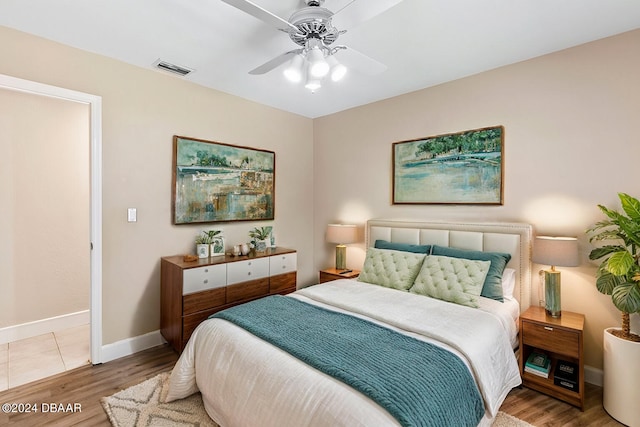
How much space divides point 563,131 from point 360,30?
1.88 meters

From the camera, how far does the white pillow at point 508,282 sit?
2.66 metres

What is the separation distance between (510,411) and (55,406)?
10.3 feet

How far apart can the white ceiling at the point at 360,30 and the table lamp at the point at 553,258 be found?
1.57m

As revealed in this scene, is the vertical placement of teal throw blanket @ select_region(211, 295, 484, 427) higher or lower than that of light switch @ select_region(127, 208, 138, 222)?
lower

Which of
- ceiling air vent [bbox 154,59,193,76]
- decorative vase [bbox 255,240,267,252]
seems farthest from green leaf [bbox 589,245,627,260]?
ceiling air vent [bbox 154,59,193,76]

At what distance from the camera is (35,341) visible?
318 centimetres

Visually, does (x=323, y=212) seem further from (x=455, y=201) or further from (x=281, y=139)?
(x=455, y=201)

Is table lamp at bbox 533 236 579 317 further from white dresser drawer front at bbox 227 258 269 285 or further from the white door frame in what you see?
the white door frame

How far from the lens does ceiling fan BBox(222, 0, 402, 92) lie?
161 centimetres

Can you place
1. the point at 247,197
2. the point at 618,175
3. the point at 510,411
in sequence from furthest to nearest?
the point at 247,197 → the point at 618,175 → the point at 510,411

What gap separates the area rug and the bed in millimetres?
76

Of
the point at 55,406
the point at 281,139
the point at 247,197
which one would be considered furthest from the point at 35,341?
the point at 281,139

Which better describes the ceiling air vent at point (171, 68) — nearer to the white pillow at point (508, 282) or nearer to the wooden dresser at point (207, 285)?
the wooden dresser at point (207, 285)

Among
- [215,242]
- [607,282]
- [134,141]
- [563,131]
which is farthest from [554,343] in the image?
[134,141]
